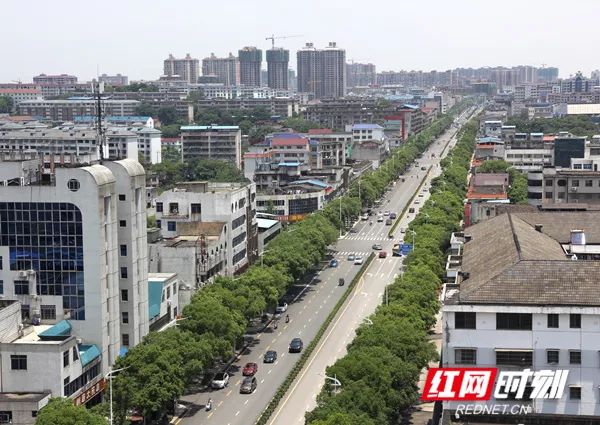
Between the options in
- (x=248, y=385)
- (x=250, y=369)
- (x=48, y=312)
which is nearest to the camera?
(x=48, y=312)

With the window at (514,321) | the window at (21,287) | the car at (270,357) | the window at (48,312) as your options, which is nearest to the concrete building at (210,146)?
the car at (270,357)

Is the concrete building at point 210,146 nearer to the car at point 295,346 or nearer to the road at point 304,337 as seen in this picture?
the road at point 304,337

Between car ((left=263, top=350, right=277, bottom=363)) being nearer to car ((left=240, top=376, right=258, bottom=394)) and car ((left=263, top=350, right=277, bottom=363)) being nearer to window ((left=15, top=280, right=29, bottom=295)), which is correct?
car ((left=240, top=376, right=258, bottom=394))

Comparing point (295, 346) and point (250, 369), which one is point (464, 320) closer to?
point (250, 369)

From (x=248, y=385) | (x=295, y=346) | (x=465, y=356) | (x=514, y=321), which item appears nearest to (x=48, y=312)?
(x=248, y=385)

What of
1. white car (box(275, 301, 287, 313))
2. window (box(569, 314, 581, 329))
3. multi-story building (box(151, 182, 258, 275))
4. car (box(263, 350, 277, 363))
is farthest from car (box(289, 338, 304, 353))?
window (box(569, 314, 581, 329))
